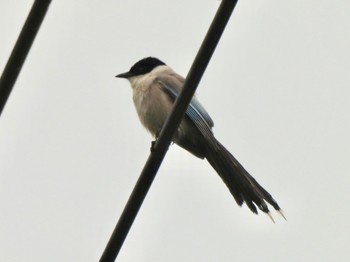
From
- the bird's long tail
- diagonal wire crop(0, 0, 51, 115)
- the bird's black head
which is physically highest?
the bird's black head

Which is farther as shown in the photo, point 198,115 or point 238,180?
point 198,115

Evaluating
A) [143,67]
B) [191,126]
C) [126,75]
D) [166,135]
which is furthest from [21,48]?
[143,67]

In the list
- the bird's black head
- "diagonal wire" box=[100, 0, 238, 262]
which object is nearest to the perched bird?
the bird's black head

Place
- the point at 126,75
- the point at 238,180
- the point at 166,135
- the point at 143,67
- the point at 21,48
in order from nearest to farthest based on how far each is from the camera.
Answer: the point at 21,48, the point at 166,135, the point at 238,180, the point at 126,75, the point at 143,67

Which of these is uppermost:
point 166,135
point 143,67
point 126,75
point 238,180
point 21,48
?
point 143,67

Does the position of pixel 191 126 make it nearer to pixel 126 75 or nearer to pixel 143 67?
pixel 126 75

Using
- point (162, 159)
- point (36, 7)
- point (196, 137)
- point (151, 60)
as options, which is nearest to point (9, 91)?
point (36, 7)

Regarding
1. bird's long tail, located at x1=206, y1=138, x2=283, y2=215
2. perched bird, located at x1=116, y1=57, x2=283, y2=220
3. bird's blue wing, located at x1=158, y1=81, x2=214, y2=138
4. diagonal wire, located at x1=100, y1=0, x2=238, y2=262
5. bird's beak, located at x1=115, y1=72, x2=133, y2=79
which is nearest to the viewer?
diagonal wire, located at x1=100, y1=0, x2=238, y2=262

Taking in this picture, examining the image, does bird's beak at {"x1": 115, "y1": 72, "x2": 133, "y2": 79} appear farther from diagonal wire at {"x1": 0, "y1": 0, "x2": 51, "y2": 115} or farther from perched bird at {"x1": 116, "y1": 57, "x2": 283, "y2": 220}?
diagonal wire at {"x1": 0, "y1": 0, "x2": 51, "y2": 115}
